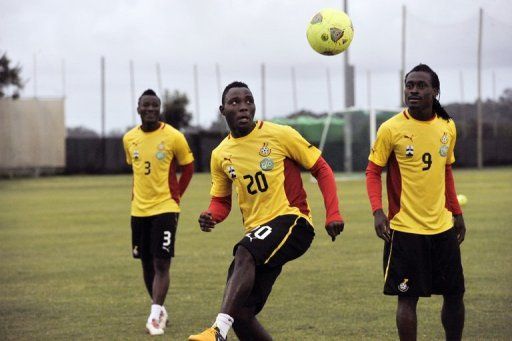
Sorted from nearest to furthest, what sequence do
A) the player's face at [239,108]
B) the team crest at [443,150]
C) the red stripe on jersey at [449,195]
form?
the player's face at [239,108]
the team crest at [443,150]
the red stripe on jersey at [449,195]

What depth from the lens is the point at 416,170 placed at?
26.6 ft

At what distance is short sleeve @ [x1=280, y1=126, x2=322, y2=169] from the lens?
26.1 feet

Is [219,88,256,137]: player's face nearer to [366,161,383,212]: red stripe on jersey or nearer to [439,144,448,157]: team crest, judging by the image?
[366,161,383,212]: red stripe on jersey

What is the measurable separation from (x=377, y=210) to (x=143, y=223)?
153 inches

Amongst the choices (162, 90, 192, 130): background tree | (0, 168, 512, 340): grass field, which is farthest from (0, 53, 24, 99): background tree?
(0, 168, 512, 340): grass field

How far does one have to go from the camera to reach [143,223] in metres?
11.3

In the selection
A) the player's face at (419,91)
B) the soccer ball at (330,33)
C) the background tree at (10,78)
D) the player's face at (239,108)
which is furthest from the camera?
the background tree at (10,78)

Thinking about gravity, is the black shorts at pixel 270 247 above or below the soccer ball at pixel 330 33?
below

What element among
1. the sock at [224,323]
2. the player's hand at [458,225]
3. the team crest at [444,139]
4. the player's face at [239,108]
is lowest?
the sock at [224,323]

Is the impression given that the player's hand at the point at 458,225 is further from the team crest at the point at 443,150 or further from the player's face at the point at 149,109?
the player's face at the point at 149,109

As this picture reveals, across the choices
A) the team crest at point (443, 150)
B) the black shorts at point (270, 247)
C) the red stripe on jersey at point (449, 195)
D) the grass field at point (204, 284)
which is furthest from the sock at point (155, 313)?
the team crest at point (443, 150)

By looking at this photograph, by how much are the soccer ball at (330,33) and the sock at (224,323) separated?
117 inches

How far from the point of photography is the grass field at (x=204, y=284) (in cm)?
1045

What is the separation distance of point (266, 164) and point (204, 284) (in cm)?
606
